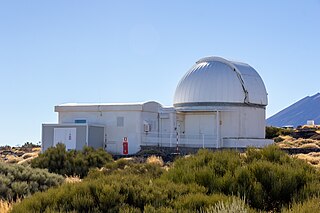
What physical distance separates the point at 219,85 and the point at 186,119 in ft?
9.27

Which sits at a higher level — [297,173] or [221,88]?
[221,88]

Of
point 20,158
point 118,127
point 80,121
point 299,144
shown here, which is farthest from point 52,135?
point 299,144

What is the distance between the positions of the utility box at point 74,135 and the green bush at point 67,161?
352 inches

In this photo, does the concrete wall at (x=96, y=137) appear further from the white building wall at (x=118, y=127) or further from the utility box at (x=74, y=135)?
the white building wall at (x=118, y=127)

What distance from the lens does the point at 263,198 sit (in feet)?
28.7

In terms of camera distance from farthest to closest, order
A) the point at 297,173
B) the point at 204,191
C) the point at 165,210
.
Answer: the point at 297,173
the point at 204,191
the point at 165,210

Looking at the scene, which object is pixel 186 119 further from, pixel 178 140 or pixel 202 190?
pixel 202 190

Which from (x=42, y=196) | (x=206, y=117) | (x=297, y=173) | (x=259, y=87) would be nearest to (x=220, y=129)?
(x=206, y=117)

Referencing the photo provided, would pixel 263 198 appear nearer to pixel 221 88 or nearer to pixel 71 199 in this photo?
pixel 71 199

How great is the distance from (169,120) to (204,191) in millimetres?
25309

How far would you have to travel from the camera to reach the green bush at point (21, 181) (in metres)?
11.4

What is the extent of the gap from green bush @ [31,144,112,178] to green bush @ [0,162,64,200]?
6.01m

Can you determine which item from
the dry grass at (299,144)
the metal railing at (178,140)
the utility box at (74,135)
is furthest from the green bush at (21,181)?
the dry grass at (299,144)

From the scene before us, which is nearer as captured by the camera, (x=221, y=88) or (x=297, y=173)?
(x=297, y=173)
